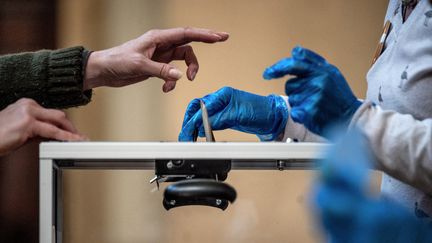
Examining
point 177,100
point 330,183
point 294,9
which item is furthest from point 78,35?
point 330,183

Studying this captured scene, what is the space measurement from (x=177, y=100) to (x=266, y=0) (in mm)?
562

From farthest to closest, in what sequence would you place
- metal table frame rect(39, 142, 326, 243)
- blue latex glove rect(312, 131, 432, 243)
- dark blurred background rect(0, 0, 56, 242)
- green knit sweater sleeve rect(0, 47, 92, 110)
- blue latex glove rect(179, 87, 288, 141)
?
dark blurred background rect(0, 0, 56, 242), blue latex glove rect(179, 87, 288, 141), green knit sweater sleeve rect(0, 47, 92, 110), metal table frame rect(39, 142, 326, 243), blue latex glove rect(312, 131, 432, 243)

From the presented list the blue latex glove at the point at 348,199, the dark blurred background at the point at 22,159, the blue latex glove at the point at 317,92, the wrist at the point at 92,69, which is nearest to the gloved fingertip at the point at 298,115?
the blue latex glove at the point at 317,92

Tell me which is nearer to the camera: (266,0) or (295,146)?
(295,146)

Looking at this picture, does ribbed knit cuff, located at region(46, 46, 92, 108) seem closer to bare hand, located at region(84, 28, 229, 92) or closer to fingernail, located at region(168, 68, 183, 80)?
bare hand, located at region(84, 28, 229, 92)

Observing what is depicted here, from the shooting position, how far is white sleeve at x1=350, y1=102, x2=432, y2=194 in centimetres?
77

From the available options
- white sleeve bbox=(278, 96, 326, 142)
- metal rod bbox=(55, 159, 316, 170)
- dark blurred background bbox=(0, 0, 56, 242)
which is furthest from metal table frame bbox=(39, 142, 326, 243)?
dark blurred background bbox=(0, 0, 56, 242)

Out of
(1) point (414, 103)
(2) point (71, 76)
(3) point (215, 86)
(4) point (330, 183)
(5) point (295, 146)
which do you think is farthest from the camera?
(3) point (215, 86)

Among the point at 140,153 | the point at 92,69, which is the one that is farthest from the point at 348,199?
the point at 92,69

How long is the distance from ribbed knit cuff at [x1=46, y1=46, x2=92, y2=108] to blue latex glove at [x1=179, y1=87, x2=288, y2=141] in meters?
0.23

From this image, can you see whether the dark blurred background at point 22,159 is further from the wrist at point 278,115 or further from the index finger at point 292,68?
the index finger at point 292,68

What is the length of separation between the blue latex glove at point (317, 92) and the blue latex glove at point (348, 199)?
26cm

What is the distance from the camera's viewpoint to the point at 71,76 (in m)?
1.04

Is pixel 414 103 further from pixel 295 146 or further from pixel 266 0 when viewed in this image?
pixel 266 0
